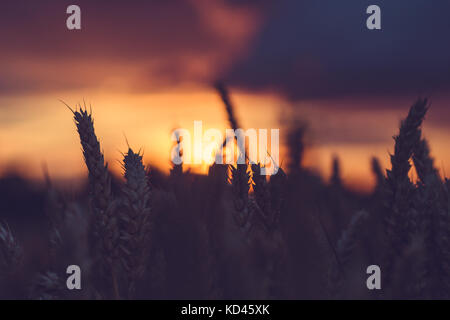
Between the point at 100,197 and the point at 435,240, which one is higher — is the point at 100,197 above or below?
above

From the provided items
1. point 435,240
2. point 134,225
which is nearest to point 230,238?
point 134,225

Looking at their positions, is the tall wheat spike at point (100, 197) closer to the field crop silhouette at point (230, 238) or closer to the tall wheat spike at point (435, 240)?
the field crop silhouette at point (230, 238)

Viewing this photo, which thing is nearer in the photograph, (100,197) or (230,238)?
(230,238)

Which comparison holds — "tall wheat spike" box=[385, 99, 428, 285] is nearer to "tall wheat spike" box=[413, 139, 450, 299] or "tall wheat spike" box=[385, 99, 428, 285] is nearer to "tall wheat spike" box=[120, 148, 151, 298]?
"tall wheat spike" box=[413, 139, 450, 299]

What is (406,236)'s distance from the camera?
4.24ft

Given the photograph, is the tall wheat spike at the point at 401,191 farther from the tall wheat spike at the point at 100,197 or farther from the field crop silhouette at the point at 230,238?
the tall wheat spike at the point at 100,197

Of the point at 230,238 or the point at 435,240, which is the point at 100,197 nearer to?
the point at 230,238

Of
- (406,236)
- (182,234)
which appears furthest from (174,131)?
(406,236)

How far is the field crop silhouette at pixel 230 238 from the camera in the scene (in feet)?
3.94

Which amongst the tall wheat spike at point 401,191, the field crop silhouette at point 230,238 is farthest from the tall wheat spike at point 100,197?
the tall wheat spike at point 401,191

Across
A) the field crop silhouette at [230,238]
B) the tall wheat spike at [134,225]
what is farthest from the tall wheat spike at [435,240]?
the tall wheat spike at [134,225]

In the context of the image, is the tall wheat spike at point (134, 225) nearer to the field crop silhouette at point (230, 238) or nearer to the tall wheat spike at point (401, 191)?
the field crop silhouette at point (230, 238)

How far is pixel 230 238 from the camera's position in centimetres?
111
